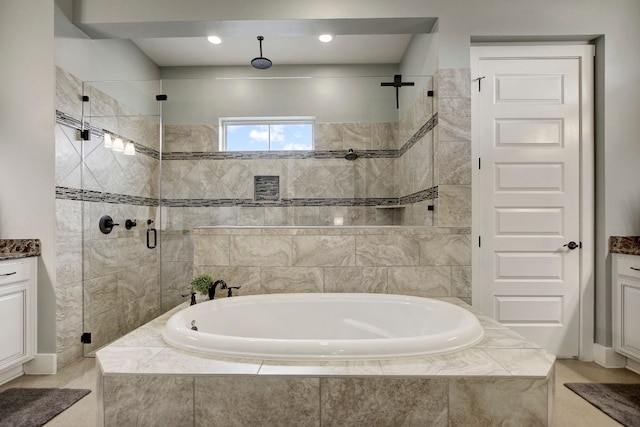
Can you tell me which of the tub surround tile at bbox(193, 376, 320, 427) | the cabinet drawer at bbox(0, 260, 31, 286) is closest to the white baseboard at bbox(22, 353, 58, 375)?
the cabinet drawer at bbox(0, 260, 31, 286)

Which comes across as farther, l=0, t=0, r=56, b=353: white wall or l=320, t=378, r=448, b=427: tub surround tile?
l=0, t=0, r=56, b=353: white wall

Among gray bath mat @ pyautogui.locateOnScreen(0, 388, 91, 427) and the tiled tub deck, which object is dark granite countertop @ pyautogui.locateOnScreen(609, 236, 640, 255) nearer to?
the tiled tub deck

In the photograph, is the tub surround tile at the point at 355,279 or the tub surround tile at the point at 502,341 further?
the tub surround tile at the point at 355,279

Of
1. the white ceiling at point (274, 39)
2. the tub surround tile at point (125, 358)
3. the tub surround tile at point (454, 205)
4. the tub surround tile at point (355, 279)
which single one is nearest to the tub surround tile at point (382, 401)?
the tub surround tile at point (125, 358)

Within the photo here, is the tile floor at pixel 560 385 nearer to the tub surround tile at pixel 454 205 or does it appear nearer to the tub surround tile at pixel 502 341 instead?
the tub surround tile at pixel 502 341

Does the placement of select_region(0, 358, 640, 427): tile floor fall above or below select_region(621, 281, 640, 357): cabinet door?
below

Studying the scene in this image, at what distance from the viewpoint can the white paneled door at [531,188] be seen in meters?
2.57

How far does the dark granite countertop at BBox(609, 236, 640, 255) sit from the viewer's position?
7.72ft

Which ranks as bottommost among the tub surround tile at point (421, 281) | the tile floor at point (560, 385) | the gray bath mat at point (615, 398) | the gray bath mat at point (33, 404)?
the tile floor at point (560, 385)

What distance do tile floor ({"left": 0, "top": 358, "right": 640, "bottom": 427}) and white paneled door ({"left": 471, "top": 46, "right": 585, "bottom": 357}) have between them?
22 cm

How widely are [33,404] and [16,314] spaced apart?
0.61 metres

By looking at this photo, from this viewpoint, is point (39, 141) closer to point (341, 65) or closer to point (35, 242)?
point (35, 242)

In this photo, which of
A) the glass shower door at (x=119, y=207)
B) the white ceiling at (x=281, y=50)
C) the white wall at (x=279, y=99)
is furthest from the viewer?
the white ceiling at (x=281, y=50)

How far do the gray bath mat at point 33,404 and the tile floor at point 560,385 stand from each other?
56mm
